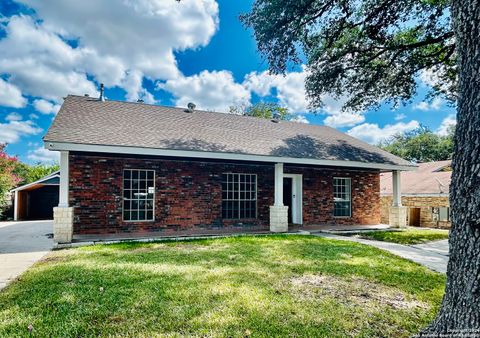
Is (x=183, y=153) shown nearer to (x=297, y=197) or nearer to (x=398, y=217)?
(x=297, y=197)

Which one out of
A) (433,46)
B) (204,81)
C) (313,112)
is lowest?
(313,112)

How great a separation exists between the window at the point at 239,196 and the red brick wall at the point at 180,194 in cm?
22

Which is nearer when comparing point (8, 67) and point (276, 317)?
point (276, 317)

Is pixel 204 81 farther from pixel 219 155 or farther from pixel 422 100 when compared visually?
pixel 422 100

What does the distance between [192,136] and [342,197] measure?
7624 mm

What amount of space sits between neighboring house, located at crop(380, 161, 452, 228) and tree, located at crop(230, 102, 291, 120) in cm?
1598

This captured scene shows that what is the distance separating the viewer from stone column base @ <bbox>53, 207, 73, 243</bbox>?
8.12m

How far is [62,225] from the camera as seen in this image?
26.8 feet

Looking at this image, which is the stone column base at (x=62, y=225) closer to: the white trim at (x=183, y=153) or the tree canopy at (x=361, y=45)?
the white trim at (x=183, y=153)

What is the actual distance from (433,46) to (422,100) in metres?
2.38

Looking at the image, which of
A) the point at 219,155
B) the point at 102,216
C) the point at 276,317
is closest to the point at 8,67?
the point at 102,216

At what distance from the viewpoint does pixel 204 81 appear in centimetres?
2017

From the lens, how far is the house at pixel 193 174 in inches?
365

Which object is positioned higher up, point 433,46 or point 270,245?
point 433,46
